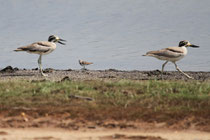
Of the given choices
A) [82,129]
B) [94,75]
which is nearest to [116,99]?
[82,129]

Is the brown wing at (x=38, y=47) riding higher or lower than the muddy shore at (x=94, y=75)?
higher

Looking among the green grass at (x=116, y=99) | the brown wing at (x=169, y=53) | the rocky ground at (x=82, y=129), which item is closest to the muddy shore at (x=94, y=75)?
the brown wing at (x=169, y=53)

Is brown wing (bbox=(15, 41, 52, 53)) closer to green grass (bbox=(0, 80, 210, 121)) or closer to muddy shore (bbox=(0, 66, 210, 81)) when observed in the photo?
muddy shore (bbox=(0, 66, 210, 81))

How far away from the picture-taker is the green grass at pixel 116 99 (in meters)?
8.98

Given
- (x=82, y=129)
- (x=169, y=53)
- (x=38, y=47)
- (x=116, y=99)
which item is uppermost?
(x=38, y=47)

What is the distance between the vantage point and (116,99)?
9.82 m

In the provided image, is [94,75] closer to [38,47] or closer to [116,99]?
[38,47]

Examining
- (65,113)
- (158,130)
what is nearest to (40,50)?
(65,113)

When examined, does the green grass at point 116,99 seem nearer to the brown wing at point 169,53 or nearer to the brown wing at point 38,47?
the brown wing at point 169,53

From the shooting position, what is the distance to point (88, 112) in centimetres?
903

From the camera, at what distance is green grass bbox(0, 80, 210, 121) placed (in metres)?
8.98

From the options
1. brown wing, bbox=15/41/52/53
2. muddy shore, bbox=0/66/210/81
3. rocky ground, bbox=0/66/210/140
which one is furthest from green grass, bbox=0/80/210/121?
brown wing, bbox=15/41/52/53

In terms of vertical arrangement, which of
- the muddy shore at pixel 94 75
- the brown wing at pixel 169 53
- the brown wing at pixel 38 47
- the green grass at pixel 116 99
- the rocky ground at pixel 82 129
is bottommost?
the rocky ground at pixel 82 129

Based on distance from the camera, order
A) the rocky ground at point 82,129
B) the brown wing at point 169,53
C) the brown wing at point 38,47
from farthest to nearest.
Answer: the brown wing at point 38,47
the brown wing at point 169,53
the rocky ground at point 82,129
